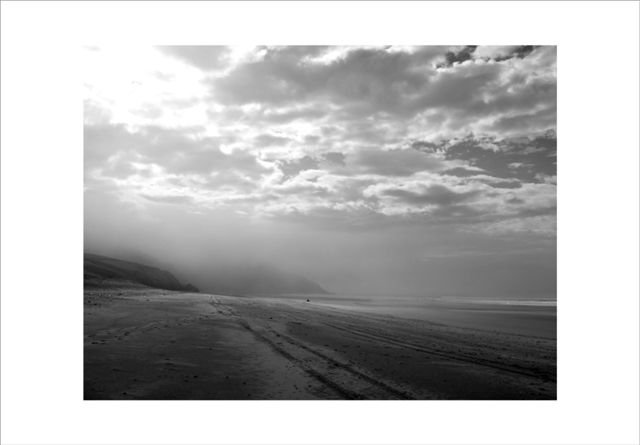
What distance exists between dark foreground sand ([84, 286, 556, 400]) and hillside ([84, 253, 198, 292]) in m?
16.1

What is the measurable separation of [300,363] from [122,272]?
30.5 meters

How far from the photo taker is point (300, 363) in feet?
22.8

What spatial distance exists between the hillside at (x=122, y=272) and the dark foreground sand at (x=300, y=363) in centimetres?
1612

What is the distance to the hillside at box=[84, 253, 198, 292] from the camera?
85.9ft

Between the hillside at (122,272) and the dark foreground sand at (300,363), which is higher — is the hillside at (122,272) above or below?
below

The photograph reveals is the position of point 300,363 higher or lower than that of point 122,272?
higher

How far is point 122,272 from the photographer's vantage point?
32.9 metres

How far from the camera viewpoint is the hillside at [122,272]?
26.2 m

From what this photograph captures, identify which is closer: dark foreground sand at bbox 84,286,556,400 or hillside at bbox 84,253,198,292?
dark foreground sand at bbox 84,286,556,400

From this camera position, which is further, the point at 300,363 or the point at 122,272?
the point at 122,272

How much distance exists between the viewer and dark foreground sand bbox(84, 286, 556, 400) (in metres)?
5.68

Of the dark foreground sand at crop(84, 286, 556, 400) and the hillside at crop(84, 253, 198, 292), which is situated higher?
the dark foreground sand at crop(84, 286, 556, 400)
